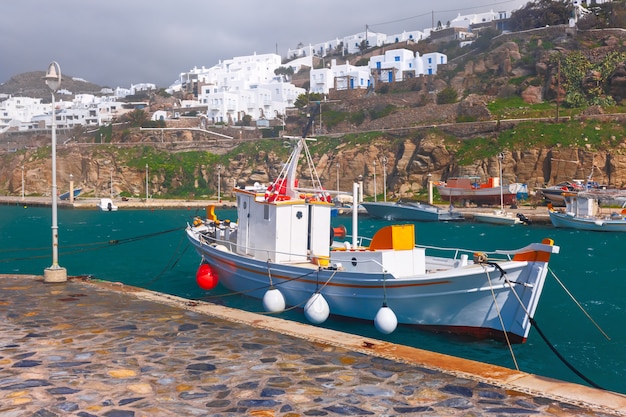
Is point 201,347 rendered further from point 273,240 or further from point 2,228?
point 2,228

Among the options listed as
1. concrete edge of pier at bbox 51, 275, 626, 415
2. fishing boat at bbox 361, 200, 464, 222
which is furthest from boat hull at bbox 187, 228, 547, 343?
fishing boat at bbox 361, 200, 464, 222

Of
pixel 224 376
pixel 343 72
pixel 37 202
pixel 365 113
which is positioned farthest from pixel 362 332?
pixel 343 72

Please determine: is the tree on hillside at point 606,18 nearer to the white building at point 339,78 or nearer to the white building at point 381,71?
the white building at point 381,71

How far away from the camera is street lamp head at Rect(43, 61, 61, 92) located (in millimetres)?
13117

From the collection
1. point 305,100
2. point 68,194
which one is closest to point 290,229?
point 68,194

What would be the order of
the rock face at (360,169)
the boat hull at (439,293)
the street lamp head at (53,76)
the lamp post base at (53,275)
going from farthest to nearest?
the rock face at (360,169) < the lamp post base at (53,275) < the street lamp head at (53,76) < the boat hull at (439,293)

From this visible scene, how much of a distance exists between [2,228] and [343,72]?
207ft

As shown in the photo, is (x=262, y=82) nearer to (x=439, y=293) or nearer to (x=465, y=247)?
(x=465, y=247)

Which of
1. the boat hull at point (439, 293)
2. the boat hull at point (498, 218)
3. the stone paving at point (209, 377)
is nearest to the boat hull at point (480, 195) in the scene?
the boat hull at point (498, 218)

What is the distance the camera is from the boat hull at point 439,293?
1188 cm

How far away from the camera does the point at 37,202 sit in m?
73.1

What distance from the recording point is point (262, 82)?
4318 inches

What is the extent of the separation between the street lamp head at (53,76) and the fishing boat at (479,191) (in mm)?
43435

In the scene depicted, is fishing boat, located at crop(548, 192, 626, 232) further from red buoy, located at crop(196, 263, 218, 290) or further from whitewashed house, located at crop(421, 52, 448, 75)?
whitewashed house, located at crop(421, 52, 448, 75)
